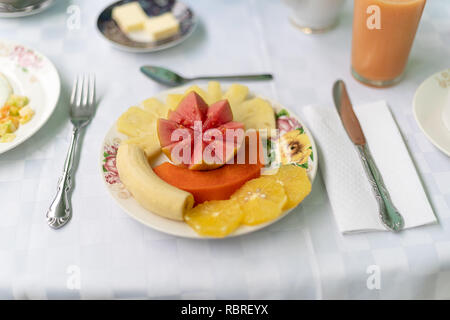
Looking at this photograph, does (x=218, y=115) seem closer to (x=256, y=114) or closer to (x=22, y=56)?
(x=256, y=114)

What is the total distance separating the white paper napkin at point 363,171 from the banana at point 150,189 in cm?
28

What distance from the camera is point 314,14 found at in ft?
3.81

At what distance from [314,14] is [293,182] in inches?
23.1

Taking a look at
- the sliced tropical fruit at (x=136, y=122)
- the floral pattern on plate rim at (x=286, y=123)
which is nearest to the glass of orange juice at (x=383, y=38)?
the floral pattern on plate rim at (x=286, y=123)

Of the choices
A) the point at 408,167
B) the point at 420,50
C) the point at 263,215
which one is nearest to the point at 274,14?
the point at 420,50

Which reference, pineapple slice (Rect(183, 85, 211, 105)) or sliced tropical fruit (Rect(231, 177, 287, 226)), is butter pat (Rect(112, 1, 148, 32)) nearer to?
pineapple slice (Rect(183, 85, 211, 105))

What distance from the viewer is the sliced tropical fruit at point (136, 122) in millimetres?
875

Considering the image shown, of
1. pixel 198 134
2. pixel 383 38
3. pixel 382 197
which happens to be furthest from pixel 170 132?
pixel 383 38

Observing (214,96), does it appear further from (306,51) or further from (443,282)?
(443,282)

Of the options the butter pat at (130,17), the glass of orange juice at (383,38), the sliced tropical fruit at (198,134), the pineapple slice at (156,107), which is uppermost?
the glass of orange juice at (383,38)

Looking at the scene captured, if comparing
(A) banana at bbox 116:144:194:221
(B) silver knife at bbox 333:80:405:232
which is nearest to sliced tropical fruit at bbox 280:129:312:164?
(B) silver knife at bbox 333:80:405:232

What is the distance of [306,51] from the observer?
1.16 meters

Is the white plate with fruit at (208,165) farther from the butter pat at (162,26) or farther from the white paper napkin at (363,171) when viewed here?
the butter pat at (162,26)

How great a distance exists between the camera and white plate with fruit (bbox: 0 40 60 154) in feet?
2.99
